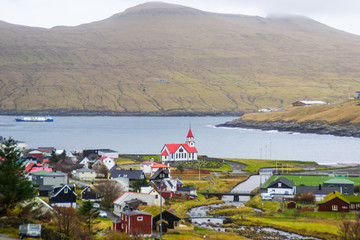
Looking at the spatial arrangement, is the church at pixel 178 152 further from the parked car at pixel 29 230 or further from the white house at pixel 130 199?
the parked car at pixel 29 230

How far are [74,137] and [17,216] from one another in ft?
444

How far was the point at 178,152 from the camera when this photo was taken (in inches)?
3556

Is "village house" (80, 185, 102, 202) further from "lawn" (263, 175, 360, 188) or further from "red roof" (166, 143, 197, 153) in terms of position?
"red roof" (166, 143, 197, 153)

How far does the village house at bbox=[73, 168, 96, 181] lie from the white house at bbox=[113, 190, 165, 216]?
21.2m

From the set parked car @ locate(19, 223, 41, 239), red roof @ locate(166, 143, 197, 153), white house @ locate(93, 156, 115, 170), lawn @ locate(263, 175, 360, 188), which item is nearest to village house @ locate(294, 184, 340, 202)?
lawn @ locate(263, 175, 360, 188)

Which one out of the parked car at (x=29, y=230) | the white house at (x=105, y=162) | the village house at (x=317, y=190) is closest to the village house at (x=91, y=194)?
the village house at (x=317, y=190)

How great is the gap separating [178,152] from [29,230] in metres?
67.2

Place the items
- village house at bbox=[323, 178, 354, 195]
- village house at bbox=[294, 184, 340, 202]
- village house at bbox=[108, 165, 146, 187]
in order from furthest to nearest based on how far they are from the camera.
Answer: village house at bbox=[108, 165, 146, 187]
village house at bbox=[323, 178, 354, 195]
village house at bbox=[294, 184, 340, 202]

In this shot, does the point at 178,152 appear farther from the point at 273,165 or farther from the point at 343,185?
the point at 343,185

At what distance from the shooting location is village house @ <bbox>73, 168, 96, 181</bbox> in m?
68.0

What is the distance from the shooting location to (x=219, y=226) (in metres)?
43.4

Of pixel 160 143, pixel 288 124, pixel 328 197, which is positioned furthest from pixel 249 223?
pixel 288 124

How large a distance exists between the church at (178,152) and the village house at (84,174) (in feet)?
69.9

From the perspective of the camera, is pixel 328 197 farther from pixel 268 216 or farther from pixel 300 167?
pixel 300 167
